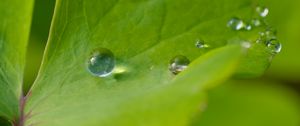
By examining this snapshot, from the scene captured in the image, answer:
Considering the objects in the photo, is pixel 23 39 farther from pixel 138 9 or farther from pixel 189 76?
pixel 189 76

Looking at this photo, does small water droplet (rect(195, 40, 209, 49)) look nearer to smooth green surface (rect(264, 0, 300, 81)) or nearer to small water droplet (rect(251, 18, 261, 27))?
small water droplet (rect(251, 18, 261, 27))

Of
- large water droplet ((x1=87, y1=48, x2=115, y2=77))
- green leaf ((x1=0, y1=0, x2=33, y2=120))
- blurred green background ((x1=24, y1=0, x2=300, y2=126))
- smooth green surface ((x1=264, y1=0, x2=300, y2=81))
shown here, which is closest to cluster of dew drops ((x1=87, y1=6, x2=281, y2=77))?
large water droplet ((x1=87, y1=48, x2=115, y2=77))

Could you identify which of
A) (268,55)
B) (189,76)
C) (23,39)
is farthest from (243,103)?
(189,76)

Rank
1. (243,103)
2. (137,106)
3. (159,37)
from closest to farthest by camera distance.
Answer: (137,106) < (159,37) < (243,103)

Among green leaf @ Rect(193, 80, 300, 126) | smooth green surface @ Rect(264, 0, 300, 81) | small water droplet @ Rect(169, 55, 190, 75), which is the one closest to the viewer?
small water droplet @ Rect(169, 55, 190, 75)

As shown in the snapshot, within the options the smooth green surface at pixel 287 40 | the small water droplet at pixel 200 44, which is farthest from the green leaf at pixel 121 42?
the smooth green surface at pixel 287 40

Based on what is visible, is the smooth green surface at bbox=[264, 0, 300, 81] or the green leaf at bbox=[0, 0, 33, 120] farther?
the smooth green surface at bbox=[264, 0, 300, 81]
